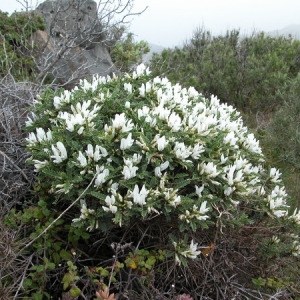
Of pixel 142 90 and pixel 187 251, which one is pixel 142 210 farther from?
pixel 142 90

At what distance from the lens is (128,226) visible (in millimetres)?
2527

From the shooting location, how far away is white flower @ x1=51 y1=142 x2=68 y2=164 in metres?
2.37

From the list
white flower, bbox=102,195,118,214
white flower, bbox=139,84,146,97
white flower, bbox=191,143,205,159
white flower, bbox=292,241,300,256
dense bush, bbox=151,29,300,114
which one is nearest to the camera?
white flower, bbox=102,195,118,214

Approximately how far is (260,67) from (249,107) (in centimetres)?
73

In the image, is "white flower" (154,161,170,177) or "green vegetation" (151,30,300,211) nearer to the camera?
"white flower" (154,161,170,177)

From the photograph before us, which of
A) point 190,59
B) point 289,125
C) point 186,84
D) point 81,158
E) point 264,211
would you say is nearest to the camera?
point 81,158

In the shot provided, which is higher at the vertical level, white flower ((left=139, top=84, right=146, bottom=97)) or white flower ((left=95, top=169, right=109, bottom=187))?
white flower ((left=139, top=84, right=146, bottom=97))

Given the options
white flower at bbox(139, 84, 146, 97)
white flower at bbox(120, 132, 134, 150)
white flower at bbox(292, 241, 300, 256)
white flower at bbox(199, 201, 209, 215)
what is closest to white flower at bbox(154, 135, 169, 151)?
white flower at bbox(120, 132, 134, 150)

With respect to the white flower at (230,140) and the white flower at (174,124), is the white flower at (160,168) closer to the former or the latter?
the white flower at (174,124)

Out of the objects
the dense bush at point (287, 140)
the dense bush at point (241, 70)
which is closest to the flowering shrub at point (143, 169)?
the dense bush at point (287, 140)

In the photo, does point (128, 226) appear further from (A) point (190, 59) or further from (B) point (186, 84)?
(A) point (190, 59)

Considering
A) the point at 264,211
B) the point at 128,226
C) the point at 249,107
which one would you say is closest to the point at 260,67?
the point at 249,107

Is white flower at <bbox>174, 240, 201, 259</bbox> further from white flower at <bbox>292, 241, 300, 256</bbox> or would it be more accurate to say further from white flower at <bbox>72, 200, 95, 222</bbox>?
white flower at <bbox>292, 241, 300, 256</bbox>

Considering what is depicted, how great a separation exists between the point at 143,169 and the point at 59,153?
0.49 metres
